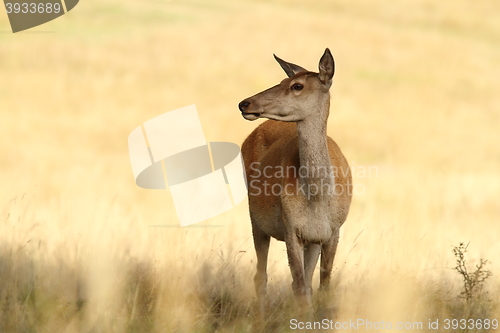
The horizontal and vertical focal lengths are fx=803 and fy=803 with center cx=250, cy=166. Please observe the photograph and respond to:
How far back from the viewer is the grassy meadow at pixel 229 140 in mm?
7891

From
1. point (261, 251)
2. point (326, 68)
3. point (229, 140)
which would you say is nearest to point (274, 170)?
point (261, 251)

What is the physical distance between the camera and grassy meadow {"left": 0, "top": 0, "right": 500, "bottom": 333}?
25.9 ft

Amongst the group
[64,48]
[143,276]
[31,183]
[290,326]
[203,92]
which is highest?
[64,48]

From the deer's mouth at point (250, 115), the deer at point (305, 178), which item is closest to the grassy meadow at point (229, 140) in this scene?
the deer at point (305, 178)

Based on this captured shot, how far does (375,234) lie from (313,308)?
2.43 m

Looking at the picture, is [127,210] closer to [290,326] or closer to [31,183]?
[31,183]

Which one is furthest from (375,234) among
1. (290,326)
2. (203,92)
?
(203,92)

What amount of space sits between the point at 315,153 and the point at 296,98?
0.60 m

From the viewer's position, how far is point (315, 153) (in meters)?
8.23

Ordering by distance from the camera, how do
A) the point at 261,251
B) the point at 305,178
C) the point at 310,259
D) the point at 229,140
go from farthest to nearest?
the point at 229,140 → the point at 261,251 → the point at 310,259 → the point at 305,178

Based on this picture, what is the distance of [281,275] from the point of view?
989cm

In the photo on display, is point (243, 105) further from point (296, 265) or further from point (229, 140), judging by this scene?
point (229, 140)

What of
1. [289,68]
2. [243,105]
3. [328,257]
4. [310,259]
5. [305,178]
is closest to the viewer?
[243,105]

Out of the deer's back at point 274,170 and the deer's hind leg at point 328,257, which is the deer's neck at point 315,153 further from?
the deer's hind leg at point 328,257
